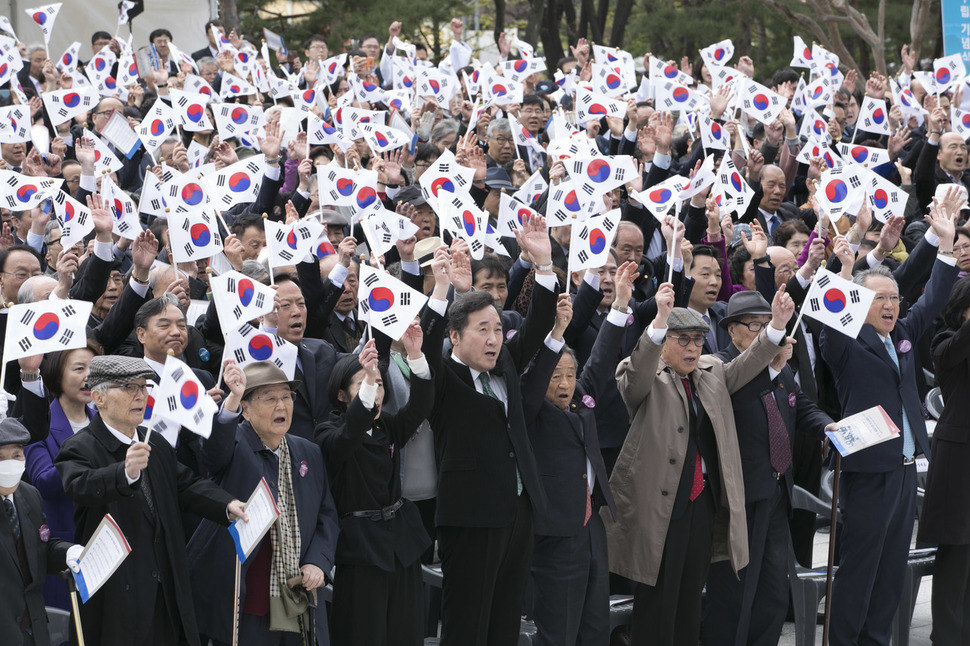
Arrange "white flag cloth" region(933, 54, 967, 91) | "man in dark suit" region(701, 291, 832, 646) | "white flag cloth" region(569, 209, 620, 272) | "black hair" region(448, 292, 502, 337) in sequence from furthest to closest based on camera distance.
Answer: "white flag cloth" region(933, 54, 967, 91)
"white flag cloth" region(569, 209, 620, 272)
"man in dark suit" region(701, 291, 832, 646)
"black hair" region(448, 292, 502, 337)

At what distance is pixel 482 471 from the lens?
5668 mm

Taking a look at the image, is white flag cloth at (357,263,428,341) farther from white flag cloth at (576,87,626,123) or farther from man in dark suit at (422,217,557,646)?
white flag cloth at (576,87,626,123)

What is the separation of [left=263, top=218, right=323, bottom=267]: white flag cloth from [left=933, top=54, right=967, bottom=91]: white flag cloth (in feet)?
26.3

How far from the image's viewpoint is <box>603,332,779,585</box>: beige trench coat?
6.06 meters

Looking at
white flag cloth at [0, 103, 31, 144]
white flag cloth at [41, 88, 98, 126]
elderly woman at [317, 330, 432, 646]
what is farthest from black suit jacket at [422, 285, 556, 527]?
white flag cloth at [41, 88, 98, 126]

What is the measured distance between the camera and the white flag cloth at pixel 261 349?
552cm

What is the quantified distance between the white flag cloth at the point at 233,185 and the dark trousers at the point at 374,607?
331 cm

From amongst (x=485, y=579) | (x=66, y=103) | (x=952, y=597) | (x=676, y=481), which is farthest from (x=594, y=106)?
(x=485, y=579)

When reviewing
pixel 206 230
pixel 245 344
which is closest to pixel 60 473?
pixel 245 344

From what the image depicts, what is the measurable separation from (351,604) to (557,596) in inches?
41.4

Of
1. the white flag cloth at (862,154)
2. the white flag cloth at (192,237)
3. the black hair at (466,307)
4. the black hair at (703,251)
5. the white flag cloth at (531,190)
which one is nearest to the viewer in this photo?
the black hair at (466,307)

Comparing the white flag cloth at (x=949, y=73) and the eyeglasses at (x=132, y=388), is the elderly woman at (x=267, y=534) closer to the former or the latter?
the eyeglasses at (x=132, y=388)

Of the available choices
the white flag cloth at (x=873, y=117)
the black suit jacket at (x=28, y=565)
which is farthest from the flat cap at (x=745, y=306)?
the white flag cloth at (x=873, y=117)

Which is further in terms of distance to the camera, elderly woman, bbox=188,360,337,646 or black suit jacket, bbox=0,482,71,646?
elderly woman, bbox=188,360,337,646
